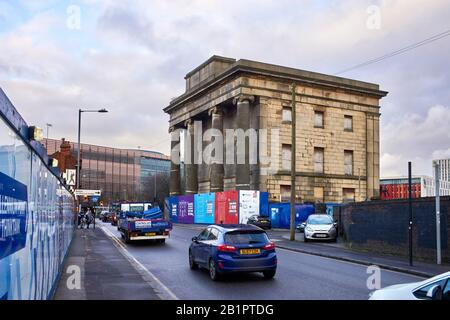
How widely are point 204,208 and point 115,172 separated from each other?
50.8 metres

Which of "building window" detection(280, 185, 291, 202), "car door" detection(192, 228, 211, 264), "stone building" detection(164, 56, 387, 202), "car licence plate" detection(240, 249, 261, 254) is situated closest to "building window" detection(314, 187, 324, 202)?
"stone building" detection(164, 56, 387, 202)

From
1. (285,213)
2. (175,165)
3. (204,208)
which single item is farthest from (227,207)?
(175,165)

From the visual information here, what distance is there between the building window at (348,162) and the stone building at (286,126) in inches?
3.0

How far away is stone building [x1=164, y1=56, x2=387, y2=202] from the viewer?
5553 cm

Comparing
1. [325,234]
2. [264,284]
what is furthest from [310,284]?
[325,234]

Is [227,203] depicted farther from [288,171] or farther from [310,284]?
[310,284]

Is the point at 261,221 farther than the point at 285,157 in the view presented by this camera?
No

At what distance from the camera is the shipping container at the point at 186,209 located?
63562 mm

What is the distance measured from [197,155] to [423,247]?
170 ft

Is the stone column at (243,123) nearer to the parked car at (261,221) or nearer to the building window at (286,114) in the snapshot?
the building window at (286,114)

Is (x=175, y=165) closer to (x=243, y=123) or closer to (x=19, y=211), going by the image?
(x=243, y=123)

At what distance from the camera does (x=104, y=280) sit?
13273 millimetres

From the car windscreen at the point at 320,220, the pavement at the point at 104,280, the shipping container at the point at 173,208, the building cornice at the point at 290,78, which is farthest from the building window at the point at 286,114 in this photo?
the pavement at the point at 104,280

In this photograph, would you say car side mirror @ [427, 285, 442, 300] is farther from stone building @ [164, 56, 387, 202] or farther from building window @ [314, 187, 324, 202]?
building window @ [314, 187, 324, 202]
